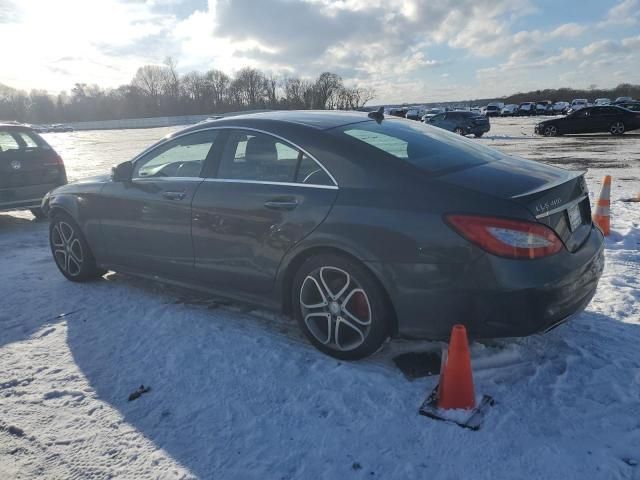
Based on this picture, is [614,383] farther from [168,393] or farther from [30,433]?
[30,433]

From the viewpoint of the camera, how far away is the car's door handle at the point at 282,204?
11.3ft

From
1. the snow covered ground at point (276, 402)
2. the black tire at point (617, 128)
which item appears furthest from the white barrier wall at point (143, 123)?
the snow covered ground at point (276, 402)

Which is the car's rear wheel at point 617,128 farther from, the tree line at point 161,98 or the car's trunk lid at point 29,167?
the tree line at point 161,98

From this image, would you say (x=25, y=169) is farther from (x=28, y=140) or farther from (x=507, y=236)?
(x=507, y=236)

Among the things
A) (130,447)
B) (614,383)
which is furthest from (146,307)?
(614,383)

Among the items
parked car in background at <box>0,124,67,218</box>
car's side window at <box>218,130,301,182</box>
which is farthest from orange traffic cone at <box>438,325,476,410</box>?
parked car in background at <box>0,124,67,218</box>

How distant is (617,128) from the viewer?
24.2 metres

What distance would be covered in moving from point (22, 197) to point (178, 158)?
16.9 ft

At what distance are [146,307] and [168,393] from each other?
1.48m

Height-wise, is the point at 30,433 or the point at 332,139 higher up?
the point at 332,139

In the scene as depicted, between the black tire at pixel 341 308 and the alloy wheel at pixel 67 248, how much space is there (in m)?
2.77

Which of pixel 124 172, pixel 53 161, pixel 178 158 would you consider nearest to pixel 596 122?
pixel 53 161

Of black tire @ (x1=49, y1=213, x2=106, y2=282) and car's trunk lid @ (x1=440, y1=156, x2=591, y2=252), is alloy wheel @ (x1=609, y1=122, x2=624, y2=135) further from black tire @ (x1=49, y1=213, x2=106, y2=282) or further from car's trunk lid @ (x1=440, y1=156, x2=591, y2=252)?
black tire @ (x1=49, y1=213, x2=106, y2=282)

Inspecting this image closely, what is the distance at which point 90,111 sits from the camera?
118 metres
